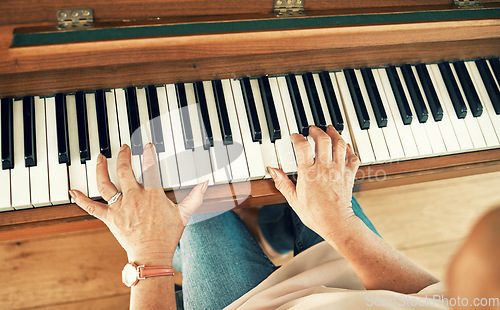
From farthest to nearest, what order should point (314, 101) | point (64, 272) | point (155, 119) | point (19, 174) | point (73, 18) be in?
point (64, 272) < point (314, 101) < point (155, 119) < point (19, 174) < point (73, 18)

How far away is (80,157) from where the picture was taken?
114 centimetres

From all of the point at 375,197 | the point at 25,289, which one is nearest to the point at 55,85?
the point at 25,289

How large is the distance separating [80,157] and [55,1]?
1.36 ft

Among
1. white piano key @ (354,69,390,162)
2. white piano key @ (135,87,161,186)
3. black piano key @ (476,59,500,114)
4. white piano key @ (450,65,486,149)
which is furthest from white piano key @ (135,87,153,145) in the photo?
black piano key @ (476,59,500,114)

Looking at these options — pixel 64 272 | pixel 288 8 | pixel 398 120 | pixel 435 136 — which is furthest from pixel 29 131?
pixel 435 136

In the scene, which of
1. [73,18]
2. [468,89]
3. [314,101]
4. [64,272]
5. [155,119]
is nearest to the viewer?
[73,18]

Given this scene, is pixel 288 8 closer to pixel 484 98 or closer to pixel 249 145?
pixel 249 145

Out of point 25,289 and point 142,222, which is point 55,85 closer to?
point 142,222

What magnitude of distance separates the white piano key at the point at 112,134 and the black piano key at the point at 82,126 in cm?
6

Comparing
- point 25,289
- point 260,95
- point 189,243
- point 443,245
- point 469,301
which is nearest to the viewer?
point 469,301

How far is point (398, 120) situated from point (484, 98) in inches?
14.0

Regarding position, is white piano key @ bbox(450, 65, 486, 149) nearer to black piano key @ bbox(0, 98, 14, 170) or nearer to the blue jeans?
the blue jeans

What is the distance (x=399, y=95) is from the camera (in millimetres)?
1365

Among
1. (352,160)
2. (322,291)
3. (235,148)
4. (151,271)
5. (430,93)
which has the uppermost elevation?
(430,93)
